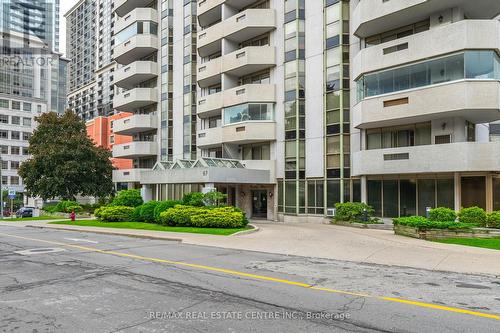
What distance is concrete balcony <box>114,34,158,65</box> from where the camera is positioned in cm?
4350

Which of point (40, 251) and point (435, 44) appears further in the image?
point (435, 44)

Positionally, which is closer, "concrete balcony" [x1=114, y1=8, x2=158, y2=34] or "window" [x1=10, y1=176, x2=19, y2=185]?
"concrete balcony" [x1=114, y1=8, x2=158, y2=34]

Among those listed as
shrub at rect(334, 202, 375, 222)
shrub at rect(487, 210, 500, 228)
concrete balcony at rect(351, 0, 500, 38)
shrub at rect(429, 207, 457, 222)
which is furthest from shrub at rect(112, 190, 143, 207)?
shrub at rect(487, 210, 500, 228)

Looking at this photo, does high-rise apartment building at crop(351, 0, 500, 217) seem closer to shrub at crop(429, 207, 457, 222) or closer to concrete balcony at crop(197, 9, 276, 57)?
shrub at crop(429, 207, 457, 222)

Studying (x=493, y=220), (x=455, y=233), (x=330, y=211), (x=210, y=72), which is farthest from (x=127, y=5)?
(x=493, y=220)

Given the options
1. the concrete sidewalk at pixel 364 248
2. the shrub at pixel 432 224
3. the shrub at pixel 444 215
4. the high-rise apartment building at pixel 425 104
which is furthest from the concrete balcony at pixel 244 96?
the shrub at pixel 432 224

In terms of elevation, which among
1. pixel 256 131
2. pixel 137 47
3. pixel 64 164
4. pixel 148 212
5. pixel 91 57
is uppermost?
pixel 91 57

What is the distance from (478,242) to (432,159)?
7476mm

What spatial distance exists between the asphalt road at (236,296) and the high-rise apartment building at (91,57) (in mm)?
82395

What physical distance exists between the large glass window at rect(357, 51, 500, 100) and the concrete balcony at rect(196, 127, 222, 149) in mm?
12661

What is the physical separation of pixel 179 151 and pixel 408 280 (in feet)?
111

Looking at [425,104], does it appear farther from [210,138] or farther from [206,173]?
[210,138]

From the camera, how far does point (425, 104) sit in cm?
2222

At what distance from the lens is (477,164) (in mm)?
20594
